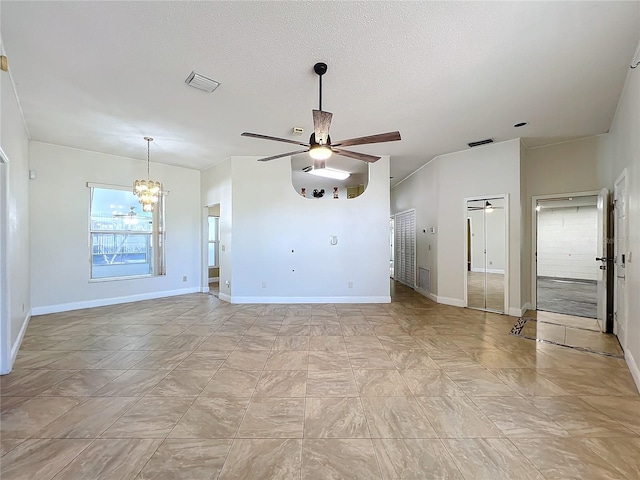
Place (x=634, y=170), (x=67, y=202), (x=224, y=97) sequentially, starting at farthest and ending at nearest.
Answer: (x=67, y=202) < (x=224, y=97) < (x=634, y=170)

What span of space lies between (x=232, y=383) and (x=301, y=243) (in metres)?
3.53

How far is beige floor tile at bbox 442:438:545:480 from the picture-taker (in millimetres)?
1584

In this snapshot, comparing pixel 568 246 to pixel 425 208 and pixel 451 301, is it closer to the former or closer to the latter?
pixel 425 208

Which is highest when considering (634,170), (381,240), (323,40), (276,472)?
(323,40)

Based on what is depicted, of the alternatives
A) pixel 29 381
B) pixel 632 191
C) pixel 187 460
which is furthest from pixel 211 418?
pixel 632 191

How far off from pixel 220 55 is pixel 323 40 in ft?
3.21

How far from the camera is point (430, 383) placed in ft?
8.56

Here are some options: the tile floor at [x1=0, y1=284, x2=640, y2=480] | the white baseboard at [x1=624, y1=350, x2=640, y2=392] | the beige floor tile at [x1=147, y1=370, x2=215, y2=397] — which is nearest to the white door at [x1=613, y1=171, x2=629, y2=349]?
the white baseboard at [x1=624, y1=350, x2=640, y2=392]

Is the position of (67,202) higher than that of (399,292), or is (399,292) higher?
(67,202)

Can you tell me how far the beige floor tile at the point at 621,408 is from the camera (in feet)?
6.74

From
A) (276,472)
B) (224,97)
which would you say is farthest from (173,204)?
(276,472)

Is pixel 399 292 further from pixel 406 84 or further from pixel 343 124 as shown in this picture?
pixel 406 84

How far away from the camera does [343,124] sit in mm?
4062

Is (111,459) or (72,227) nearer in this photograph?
(111,459)
